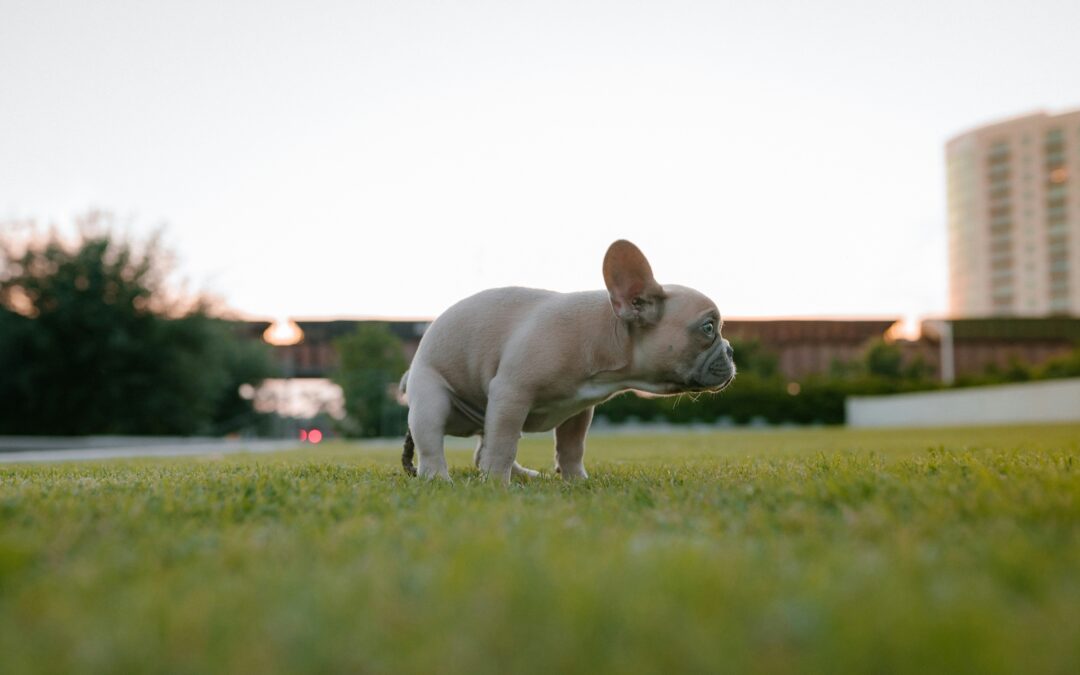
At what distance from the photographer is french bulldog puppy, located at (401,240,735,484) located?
4.01m

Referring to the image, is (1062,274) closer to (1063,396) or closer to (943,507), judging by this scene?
(1063,396)

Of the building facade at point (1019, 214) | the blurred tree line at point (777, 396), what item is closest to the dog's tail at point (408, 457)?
the blurred tree line at point (777, 396)

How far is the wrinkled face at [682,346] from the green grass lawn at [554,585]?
137 cm

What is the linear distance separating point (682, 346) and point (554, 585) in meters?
2.71

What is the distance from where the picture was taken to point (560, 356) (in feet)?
13.2

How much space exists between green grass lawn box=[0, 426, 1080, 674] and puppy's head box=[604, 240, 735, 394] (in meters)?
1.38

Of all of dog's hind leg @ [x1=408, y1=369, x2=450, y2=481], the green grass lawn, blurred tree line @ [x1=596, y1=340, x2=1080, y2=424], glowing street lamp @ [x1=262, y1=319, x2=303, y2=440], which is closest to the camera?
the green grass lawn

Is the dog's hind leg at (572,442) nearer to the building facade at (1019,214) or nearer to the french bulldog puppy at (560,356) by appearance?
the french bulldog puppy at (560,356)

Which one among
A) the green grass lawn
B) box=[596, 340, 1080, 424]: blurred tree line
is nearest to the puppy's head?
the green grass lawn

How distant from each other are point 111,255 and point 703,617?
2642cm

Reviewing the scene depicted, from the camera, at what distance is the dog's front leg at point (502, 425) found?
400 centimetres

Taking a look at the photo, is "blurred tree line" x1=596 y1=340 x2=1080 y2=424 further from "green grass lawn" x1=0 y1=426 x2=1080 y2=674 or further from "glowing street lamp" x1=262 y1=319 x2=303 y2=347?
"green grass lawn" x1=0 y1=426 x2=1080 y2=674

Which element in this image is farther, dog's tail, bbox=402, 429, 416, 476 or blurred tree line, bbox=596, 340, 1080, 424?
blurred tree line, bbox=596, 340, 1080, 424

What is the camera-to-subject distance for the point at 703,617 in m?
1.30
